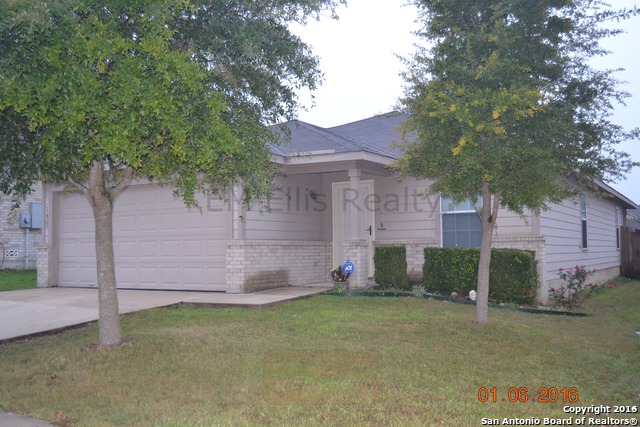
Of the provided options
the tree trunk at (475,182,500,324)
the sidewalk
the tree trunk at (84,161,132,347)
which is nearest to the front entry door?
the sidewalk

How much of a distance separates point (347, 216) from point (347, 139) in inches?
75.3

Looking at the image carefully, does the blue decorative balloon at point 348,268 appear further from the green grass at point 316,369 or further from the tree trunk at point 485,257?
the tree trunk at point 485,257

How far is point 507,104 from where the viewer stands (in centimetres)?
763

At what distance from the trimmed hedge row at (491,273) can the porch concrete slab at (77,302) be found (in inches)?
92.5

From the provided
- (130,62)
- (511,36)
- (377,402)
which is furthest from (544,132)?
(130,62)

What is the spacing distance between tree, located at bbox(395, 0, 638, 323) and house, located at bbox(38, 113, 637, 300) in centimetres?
341

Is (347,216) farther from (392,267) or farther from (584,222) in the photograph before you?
(584,222)

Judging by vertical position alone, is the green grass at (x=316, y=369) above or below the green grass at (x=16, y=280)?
below

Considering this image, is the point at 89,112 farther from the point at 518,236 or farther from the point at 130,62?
the point at 518,236

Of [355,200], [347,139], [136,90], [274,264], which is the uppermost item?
[347,139]

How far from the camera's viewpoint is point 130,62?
6426 mm

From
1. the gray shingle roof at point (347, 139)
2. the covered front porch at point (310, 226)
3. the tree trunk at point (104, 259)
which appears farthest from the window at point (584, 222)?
the tree trunk at point (104, 259)

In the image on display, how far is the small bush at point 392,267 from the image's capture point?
12.8 meters
